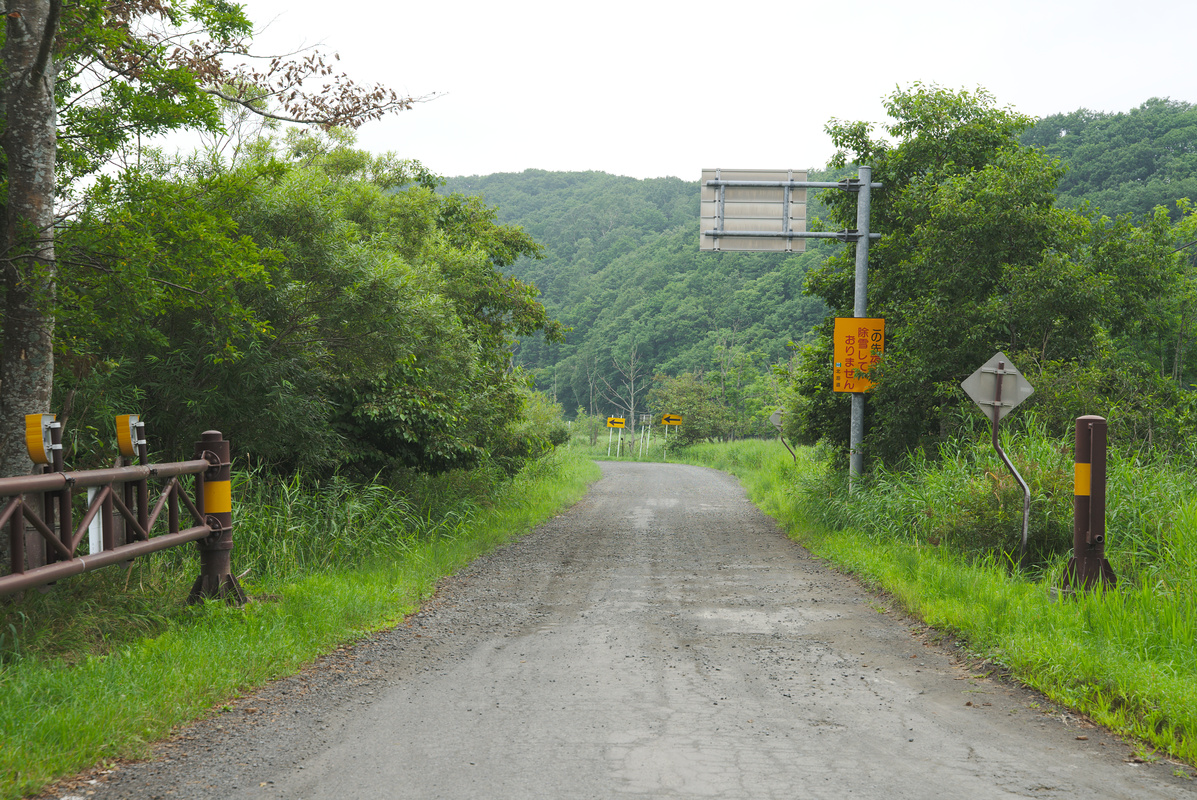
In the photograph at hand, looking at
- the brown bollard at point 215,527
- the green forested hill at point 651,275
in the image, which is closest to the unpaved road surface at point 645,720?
the brown bollard at point 215,527

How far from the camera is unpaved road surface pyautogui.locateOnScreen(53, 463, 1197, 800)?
3.68m

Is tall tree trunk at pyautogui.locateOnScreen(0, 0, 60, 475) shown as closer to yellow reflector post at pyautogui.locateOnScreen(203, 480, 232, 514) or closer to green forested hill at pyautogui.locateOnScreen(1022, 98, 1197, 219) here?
yellow reflector post at pyautogui.locateOnScreen(203, 480, 232, 514)

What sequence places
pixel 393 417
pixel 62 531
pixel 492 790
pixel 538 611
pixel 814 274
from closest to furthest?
pixel 492 790 < pixel 62 531 < pixel 538 611 < pixel 393 417 < pixel 814 274

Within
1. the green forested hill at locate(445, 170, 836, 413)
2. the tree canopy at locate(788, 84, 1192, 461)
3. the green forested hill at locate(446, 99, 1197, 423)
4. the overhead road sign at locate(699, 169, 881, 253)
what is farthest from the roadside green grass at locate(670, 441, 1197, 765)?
the green forested hill at locate(445, 170, 836, 413)

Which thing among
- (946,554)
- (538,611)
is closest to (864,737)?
(538,611)

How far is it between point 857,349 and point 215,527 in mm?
10879

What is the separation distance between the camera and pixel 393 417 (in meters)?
11.1

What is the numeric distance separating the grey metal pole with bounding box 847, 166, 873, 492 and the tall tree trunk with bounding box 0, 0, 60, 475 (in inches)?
468

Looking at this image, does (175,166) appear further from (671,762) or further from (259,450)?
(671,762)

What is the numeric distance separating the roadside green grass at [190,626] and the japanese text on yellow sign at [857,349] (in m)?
7.22

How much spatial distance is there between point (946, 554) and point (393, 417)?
7.14 metres

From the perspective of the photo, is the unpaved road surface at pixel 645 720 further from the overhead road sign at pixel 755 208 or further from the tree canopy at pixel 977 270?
the overhead road sign at pixel 755 208

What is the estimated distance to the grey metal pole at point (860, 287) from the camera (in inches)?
567

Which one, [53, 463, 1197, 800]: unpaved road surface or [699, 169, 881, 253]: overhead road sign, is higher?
[699, 169, 881, 253]: overhead road sign
